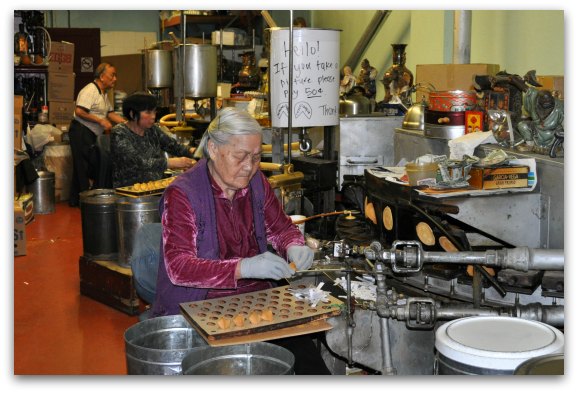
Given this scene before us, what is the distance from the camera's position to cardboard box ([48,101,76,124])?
30.2 ft

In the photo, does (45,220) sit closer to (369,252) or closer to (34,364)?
(34,364)

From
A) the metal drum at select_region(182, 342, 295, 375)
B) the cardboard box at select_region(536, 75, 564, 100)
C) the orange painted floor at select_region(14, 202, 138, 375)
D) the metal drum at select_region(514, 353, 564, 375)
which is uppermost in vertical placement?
the cardboard box at select_region(536, 75, 564, 100)

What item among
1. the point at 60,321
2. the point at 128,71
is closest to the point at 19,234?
the point at 60,321

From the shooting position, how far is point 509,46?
503 cm

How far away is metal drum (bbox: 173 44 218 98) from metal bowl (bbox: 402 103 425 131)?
2.92 metres

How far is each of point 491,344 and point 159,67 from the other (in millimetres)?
5847

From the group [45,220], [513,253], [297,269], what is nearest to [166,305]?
[297,269]

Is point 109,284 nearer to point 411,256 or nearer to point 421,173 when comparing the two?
point 421,173

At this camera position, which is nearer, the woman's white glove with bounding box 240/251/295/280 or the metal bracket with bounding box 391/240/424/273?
the metal bracket with bounding box 391/240/424/273

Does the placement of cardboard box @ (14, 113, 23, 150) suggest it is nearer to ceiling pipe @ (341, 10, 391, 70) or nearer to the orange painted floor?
the orange painted floor

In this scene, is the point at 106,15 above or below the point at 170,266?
above

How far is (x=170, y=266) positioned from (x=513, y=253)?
45.5 inches

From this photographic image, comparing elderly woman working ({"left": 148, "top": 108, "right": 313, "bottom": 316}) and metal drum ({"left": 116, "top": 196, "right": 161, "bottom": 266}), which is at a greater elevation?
elderly woman working ({"left": 148, "top": 108, "right": 313, "bottom": 316})

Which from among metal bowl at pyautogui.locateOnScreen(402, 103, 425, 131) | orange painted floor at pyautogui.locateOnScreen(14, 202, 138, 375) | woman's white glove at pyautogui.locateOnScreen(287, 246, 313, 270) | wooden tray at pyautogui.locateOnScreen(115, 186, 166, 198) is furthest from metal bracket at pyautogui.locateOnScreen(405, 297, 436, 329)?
wooden tray at pyautogui.locateOnScreen(115, 186, 166, 198)
